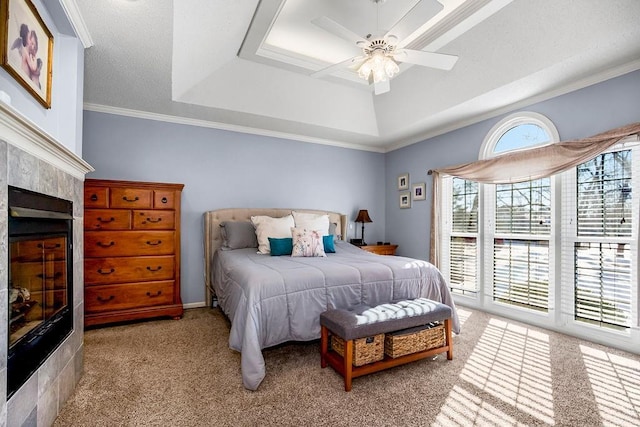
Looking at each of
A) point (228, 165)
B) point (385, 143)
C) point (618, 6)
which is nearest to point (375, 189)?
point (385, 143)

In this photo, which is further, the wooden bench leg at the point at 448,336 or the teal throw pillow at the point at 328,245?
the teal throw pillow at the point at 328,245

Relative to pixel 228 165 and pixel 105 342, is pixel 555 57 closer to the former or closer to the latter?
pixel 228 165

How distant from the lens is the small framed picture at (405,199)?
15.8 ft

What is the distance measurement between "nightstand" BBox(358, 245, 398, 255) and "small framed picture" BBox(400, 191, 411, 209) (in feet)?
2.17

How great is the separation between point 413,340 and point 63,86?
298 centimetres

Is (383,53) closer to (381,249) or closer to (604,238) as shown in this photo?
(604,238)

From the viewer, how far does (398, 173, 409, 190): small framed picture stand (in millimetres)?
4848

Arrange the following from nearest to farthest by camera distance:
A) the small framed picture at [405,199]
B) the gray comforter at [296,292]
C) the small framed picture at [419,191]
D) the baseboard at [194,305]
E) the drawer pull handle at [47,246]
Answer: the drawer pull handle at [47,246] < the gray comforter at [296,292] < the baseboard at [194,305] < the small framed picture at [419,191] < the small framed picture at [405,199]

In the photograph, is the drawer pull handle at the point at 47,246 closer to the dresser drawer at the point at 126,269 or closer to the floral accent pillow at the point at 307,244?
the dresser drawer at the point at 126,269

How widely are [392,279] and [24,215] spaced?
2.34 metres

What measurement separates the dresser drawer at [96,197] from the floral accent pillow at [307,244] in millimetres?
1904

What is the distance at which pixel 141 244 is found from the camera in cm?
320

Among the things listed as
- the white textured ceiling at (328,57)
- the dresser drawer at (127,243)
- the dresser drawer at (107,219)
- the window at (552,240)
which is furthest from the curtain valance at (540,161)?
the dresser drawer at (107,219)

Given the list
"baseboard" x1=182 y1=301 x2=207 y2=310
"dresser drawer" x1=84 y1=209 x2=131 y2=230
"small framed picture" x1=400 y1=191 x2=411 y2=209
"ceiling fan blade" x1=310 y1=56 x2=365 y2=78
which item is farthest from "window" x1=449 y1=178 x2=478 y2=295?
"dresser drawer" x1=84 y1=209 x2=131 y2=230
